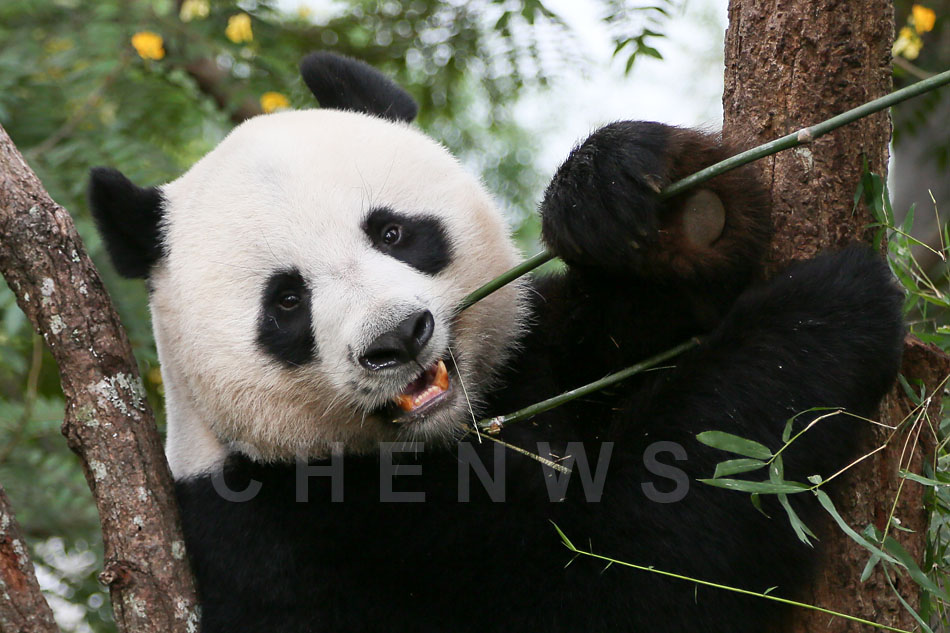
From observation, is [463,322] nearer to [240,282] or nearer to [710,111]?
[240,282]

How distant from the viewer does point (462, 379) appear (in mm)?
3168

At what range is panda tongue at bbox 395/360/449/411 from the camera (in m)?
2.97

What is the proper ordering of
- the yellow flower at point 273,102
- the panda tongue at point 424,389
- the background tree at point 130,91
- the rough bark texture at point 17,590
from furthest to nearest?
the yellow flower at point 273,102
the background tree at point 130,91
the panda tongue at point 424,389
the rough bark texture at point 17,590

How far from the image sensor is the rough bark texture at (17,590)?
113 inches

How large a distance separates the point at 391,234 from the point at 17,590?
160 cm

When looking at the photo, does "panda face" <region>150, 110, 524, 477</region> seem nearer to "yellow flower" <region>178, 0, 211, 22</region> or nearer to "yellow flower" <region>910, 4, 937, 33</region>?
"yellow flower" <region>178, 0, 211, 22</region>

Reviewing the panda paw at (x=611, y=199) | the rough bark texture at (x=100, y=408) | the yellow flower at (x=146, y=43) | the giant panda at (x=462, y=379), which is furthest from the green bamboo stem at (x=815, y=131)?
the yellow flower at (x=146, y=43)

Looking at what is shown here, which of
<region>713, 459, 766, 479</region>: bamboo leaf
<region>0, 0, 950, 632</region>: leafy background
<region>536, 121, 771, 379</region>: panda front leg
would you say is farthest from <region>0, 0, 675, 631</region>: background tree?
<region>713, 459, 766, 479</region>: bamboo leaf

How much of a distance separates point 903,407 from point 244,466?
2.13 m

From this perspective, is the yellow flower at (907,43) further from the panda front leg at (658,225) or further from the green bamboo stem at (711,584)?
the green bamboo stem at (711,584)

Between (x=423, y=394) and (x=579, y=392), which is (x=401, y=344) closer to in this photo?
(x=423, y=394)

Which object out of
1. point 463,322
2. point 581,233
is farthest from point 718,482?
point 463,322

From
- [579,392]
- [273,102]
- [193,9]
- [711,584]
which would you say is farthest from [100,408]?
[193,9]

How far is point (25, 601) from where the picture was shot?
2.89 metres
